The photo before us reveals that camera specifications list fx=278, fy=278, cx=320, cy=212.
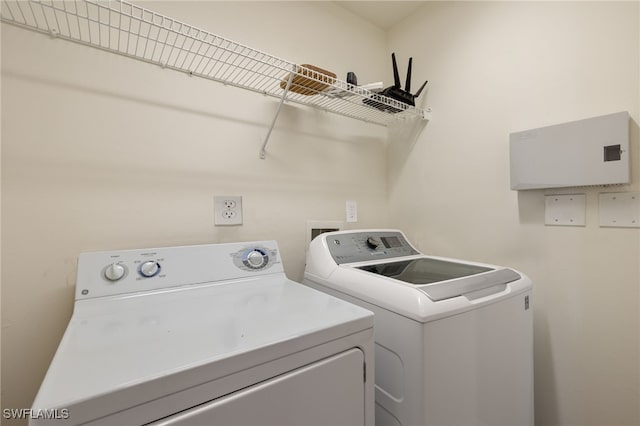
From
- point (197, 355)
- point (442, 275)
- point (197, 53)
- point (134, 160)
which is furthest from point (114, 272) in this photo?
point (442, 275)

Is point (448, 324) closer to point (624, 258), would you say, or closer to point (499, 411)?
point (499, 411)

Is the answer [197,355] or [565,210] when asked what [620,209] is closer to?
[565,210]

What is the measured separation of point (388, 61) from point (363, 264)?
152 centimetres

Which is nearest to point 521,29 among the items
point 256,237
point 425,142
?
point 425,142

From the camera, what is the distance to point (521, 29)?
128 cm

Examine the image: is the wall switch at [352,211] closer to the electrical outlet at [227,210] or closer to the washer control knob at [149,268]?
the electrical outlet at [227,210]

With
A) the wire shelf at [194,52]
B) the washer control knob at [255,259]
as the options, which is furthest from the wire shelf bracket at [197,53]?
the washer control knob at [255,259]

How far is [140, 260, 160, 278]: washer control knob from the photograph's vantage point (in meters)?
0.94

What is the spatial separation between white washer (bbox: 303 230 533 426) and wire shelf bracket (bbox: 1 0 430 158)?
0.85m

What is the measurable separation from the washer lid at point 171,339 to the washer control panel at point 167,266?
1.7 inches

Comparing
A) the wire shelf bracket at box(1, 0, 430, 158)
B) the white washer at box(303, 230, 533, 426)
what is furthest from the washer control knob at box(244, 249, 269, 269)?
the wire shelf bracket at box(1, 0, 430, 158)

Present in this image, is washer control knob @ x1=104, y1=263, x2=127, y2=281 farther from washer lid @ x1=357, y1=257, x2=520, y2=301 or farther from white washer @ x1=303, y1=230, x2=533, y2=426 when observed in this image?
washer lid @ x1=357, y1=257, x2=520, y2=301

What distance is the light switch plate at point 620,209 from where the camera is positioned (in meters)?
0.99

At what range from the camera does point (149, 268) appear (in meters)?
0.95
